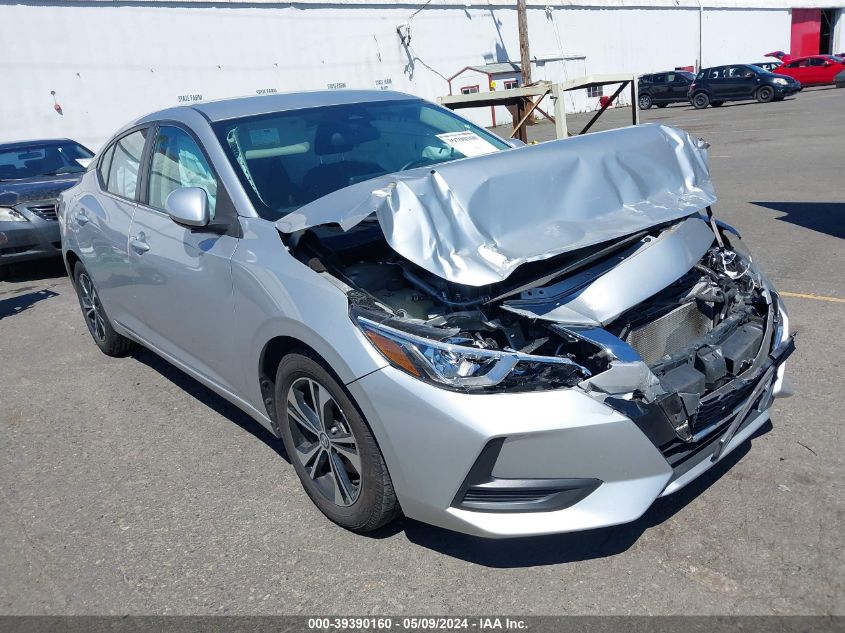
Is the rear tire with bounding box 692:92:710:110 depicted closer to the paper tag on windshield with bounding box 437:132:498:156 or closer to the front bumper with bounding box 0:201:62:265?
the front bumper with bounding box 0:201:62:265

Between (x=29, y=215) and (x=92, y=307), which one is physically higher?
(x=29, y=215)

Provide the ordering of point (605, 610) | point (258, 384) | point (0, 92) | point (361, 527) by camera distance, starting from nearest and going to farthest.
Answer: point (605, 610)
point (361, 527)
point (258, 384)
point (0, 92)

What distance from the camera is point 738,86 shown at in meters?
30.3

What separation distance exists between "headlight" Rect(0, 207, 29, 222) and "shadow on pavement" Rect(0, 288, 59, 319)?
834mm

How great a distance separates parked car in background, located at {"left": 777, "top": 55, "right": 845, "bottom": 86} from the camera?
34.4m

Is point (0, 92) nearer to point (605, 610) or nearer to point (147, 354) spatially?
point (147, 354)

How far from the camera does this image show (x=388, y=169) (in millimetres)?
3982

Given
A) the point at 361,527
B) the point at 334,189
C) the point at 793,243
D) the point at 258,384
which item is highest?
the point at 334,189

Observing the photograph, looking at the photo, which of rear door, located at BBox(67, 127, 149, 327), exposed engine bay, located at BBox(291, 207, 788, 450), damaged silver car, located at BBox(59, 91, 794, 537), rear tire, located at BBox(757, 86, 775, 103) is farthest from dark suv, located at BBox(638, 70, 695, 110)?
exposed engine bay, located at BBox(291, 207, 788, 450)

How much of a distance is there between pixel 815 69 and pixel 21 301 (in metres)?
36.5

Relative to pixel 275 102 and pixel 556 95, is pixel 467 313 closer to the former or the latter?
pixel 275 102

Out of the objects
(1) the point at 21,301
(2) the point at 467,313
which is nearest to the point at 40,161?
(1) the point at 21,301

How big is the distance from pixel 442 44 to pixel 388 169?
29.2 metres

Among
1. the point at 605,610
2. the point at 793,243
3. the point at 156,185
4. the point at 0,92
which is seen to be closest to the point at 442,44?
the point at 0,92
